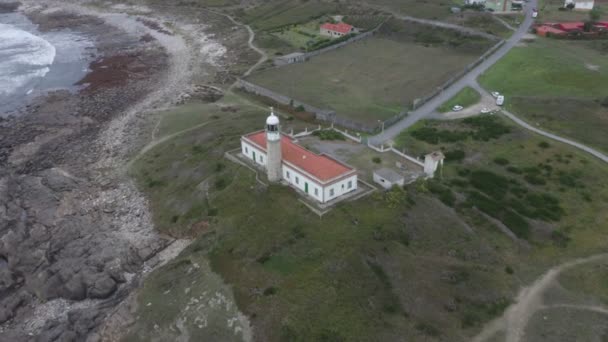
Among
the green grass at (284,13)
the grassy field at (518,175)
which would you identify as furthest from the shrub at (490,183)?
the green grass at (284,13)

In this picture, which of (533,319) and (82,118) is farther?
(82,118)

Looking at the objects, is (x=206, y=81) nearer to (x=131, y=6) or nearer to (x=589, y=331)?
(x=589, y=331)

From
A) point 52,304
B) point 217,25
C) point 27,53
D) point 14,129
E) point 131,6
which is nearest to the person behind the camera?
point 52,304

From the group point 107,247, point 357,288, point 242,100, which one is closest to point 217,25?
point 242,100

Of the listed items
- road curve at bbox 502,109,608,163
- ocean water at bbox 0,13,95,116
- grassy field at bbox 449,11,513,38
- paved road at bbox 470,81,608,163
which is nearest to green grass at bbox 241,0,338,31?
grassy field at bbox 449,11,513,38

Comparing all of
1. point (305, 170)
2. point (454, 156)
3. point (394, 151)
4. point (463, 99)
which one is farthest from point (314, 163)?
point (463, 99)

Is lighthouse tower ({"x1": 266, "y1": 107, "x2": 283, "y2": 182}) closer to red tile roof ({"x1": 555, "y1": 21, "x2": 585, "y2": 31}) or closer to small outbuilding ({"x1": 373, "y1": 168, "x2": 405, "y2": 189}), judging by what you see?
small outbuilding ({"x1": 373, "y1": 168, "x2": 405, "y2": 189})

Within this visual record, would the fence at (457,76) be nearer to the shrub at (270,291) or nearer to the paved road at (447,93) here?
the paved road at (447,93)

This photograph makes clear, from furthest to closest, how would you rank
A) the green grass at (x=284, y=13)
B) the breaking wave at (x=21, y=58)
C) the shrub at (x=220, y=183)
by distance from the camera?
the green grass at (x=284, y=13) → the breaking wave at (x=21, y=58) → the shrub at (x=220, y=183)
